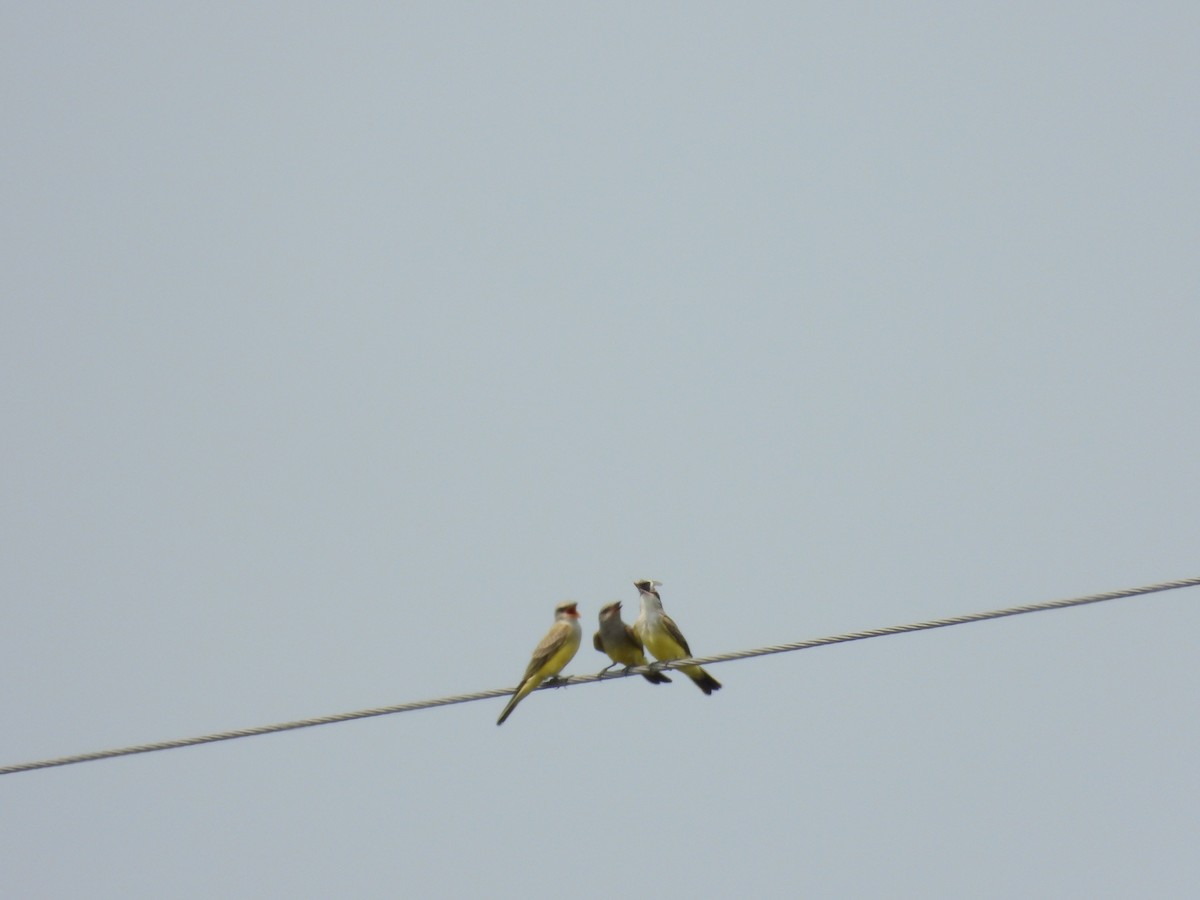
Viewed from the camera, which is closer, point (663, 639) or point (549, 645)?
point (549, 645)

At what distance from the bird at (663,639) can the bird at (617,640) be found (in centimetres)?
9

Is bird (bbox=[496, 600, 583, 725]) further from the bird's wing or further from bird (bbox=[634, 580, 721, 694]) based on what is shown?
bird (bbox=[634, 580, 721, 694])

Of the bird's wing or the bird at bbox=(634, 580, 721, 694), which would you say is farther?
the bird at bbox=(634, 580, 721, 694)

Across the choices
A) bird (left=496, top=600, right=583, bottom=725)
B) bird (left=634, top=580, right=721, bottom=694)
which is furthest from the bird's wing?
bird (left=634, top=580, right=721, bottom=694)

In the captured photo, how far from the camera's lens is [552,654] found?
13141mm

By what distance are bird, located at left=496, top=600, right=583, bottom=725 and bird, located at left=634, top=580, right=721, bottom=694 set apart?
55cm

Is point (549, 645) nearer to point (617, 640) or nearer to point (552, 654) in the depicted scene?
A: point (552, 654)

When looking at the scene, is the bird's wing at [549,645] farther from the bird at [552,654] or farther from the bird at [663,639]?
the bird at [663,639]

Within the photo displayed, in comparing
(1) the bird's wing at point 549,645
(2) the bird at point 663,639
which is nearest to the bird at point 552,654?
(1) the bird's wing at point 549,645

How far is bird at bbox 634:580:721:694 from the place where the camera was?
1359 cm

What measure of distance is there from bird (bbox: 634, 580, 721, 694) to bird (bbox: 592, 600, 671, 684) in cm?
9

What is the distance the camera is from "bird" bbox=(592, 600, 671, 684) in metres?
13.8

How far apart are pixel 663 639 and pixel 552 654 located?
3.32 ft

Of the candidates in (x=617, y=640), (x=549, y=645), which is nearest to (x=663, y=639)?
(x=617, y=640)
